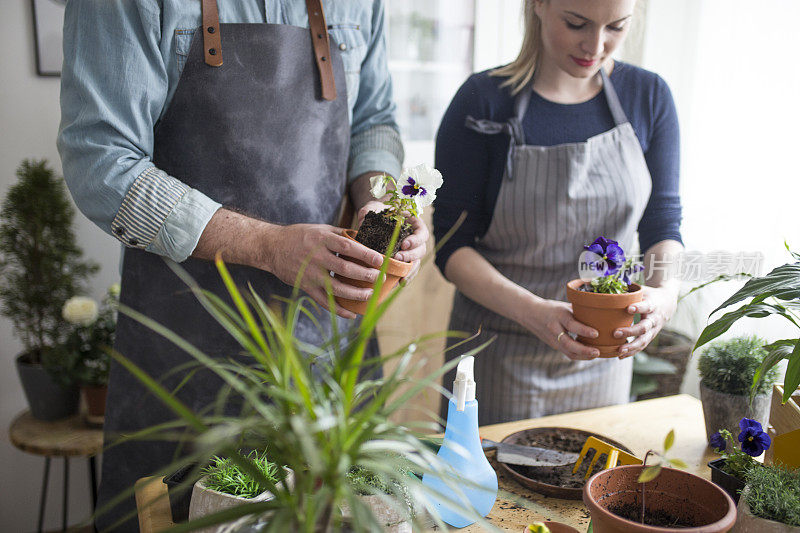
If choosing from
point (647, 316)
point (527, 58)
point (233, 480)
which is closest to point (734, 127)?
point (527, 58)

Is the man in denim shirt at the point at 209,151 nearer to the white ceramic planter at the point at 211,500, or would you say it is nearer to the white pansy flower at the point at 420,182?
the white pansy flower at the point at 420,182

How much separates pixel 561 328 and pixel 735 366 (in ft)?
1.03

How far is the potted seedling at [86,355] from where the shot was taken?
2035mm

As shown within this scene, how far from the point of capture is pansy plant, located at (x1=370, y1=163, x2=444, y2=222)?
1.07 m

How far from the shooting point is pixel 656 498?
0.84 meters

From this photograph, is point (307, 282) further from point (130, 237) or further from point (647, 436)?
point (647, 436)

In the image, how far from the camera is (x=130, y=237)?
3.96 ft

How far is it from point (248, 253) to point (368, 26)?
24.6 inches

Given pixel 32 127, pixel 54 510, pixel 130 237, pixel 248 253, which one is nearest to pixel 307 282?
pixel 248 253

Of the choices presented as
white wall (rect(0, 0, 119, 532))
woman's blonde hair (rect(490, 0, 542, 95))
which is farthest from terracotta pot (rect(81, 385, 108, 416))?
woman's blonde hair (rect(490, 0, 542, 95))

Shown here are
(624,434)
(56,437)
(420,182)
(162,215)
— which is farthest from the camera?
(56,437)

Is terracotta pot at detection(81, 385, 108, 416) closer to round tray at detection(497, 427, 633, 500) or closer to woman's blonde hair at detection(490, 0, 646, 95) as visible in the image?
round tray at detection(497, 427, 633, 500)

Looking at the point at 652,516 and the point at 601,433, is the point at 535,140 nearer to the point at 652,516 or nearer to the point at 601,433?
the point at 601,433

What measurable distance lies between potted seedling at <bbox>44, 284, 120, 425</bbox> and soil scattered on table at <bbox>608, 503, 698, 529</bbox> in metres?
1.66
